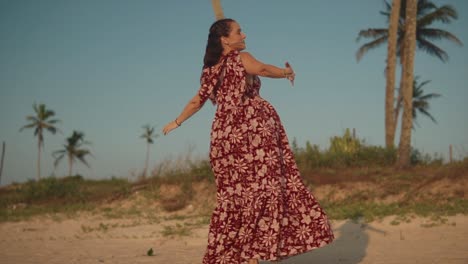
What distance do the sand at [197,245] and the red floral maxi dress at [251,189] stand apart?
1.45m

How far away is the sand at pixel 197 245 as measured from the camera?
5.33 metres

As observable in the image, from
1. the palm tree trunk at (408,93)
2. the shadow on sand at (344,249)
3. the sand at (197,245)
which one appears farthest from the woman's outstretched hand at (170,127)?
the palm tree trunk at (408,93)

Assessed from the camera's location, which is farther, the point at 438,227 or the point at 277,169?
the point at 438,227

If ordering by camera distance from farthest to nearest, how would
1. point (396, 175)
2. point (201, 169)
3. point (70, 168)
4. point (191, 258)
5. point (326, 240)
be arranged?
1. point (70, 168)
2. point (201, 169)
3. point (396, 175)
4. point (191, 258)
5. point (326, 240)

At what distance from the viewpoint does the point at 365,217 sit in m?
7.80

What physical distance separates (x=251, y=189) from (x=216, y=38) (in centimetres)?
127

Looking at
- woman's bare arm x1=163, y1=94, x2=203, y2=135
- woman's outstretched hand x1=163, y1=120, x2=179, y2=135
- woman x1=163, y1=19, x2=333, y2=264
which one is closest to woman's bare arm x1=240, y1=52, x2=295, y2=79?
woman x1=163, y1=19, x2=333, y2=264

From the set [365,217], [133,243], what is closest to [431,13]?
[365,217]

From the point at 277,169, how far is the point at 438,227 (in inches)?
157

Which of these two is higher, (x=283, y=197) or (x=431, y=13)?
(x=431, y=13)

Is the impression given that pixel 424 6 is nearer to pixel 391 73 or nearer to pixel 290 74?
pixel 391 73

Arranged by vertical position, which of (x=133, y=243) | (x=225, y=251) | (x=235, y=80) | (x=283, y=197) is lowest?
(x=133, y=243)

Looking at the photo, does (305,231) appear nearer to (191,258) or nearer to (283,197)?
(283,197)

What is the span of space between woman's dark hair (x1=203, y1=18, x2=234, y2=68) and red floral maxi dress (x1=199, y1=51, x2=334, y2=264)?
72 millimetres
